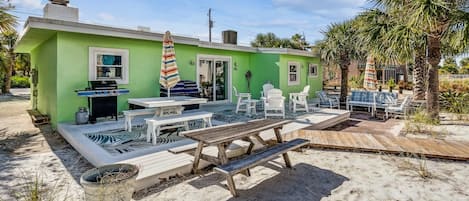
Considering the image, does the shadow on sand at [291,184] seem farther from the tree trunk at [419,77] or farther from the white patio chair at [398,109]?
the tree trunk at [419,77]

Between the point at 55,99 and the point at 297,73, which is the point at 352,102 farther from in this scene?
the point at 55,99

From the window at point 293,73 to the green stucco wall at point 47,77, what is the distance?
8.97m

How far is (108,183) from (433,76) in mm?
8068

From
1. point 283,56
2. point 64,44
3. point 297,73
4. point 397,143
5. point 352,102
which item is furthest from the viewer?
point 297,73

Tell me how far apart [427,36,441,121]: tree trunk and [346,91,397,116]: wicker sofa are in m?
2.44

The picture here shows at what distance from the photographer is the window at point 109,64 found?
7.13 metres

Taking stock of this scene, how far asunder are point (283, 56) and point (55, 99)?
337 inches

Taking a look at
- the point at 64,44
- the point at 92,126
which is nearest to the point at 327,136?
the point at 92,126

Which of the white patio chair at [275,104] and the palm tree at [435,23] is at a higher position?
the palm tree at [435,23]

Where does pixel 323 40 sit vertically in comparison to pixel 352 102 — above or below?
above

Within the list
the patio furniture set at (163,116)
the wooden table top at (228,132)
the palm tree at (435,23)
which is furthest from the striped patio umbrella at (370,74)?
the wooden table top at (228,132)

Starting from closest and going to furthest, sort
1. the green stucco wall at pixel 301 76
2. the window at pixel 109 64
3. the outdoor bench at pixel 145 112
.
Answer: the outdoor bench at pixel 145 112, the window at pixel 109 64, the green stucco wall at pixel 301 76

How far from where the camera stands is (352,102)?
34.9 ft

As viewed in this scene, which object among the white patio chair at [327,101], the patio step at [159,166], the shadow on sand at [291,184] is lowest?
the shadow on sand at [291,184]
